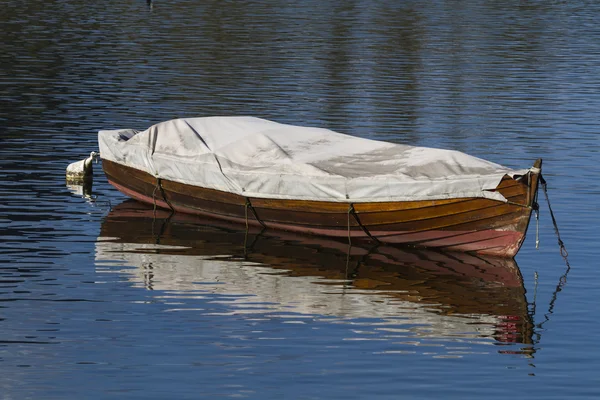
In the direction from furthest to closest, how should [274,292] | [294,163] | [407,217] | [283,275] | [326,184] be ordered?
[294,163]
[326,184]
[407,217]
[283,275]
[274,292]

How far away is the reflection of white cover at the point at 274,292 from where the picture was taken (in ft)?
81.7

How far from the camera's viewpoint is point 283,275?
94.5 ft

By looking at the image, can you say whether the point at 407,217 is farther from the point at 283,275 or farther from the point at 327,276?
the point at 283,275

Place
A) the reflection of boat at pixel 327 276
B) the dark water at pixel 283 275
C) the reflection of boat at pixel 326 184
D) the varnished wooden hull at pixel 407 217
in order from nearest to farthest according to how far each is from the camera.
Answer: the dark water at pixel 283 275
the reflection of boat at pixel 327 276
the varnished wooden hull at pixel 407 217
the reflection of boat at pixel 326 184

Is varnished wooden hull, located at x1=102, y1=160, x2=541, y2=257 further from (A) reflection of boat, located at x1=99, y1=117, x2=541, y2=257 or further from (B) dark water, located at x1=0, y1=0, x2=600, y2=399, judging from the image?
(B) dark water, located at x1=0, y1=0, x2=600, y2=399

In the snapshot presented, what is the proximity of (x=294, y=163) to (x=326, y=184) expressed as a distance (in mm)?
1600

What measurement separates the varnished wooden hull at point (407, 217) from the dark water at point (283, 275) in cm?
51

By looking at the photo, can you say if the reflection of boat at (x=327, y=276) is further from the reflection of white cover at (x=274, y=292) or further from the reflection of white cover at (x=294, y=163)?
the reflection of white cover at (x=294, y=163)

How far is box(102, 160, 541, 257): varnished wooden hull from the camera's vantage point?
29.9 metres

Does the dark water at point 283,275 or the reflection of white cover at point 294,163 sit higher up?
the reflection of white cover at point 294,163

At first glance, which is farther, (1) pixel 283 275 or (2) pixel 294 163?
(2) pixel 294 163

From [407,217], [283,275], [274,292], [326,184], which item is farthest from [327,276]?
[326,184]

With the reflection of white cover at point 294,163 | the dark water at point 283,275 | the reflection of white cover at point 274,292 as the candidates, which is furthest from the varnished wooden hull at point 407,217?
the reflection of white cover at point 274,292

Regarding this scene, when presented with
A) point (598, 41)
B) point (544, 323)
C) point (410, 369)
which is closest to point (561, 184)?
point (544, 323)
